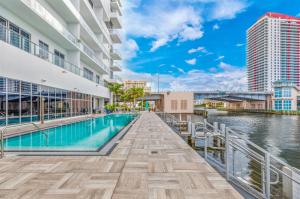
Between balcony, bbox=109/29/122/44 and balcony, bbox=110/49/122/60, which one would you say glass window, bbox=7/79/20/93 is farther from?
balcony, bbox=109/29/122/44

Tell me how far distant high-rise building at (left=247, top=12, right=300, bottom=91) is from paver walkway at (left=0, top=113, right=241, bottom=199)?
99496mm

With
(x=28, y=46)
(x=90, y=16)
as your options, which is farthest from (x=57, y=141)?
(x=90, y=16)

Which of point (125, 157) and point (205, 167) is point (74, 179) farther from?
point (205, 167)

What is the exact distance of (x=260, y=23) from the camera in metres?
95.8

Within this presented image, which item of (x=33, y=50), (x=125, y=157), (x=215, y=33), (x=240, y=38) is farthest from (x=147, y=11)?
(x=240, y=38)

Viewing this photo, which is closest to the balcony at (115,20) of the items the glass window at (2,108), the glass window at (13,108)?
the glass window at (13,108)

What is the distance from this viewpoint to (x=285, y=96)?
54250 millimetres

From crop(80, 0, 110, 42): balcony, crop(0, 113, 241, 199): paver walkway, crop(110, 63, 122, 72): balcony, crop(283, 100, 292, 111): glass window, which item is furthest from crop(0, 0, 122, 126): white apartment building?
crop(283, 100, 292, 111): glass window

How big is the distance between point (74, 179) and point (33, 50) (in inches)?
492

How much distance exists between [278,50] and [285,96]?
152 feet

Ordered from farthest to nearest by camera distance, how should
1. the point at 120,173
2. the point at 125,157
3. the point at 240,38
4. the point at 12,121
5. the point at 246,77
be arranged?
1. the point at 240,38
2. the point at 246,77
3. the point at 12,121
4. the point at 125,157
5. the point at 120,173

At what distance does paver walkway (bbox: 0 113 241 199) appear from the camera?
321 centimetres

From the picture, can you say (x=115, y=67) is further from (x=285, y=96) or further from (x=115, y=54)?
(x=285, y=96)

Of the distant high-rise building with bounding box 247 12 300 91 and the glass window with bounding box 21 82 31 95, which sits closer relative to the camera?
the glass window with bounding box 21 82 31 95
